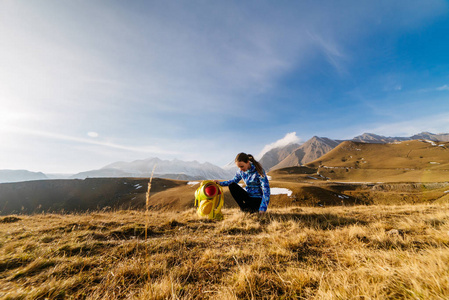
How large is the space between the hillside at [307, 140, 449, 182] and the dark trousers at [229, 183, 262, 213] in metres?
97.2

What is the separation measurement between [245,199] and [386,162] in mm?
143561

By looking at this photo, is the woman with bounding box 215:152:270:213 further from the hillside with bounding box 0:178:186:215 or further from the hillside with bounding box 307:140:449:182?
the hillside with bounding box 307:140:449:182

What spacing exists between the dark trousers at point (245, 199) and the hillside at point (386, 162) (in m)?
97.2

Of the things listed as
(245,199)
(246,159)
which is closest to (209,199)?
(245,199)

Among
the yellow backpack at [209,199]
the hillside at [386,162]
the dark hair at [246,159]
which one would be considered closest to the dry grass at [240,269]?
the yellow backpack at [209,199]

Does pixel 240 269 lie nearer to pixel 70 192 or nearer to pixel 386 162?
pixel 70 192

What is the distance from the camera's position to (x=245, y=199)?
6.28m

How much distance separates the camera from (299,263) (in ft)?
7.75

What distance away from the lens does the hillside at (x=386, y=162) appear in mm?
81000

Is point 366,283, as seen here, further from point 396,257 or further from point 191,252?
point 191,252

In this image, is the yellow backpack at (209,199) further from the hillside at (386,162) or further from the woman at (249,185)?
the hillside at (386,162)

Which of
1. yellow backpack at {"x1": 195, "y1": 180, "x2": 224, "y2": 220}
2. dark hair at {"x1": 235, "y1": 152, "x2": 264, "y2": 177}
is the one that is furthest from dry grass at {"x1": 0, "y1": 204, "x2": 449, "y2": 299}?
dark hair at {"x1": 235, "y1": 152, "x2": 264, "y2": 177}

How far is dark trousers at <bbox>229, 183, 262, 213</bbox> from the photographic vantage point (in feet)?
20.1

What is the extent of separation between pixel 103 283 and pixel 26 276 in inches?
52.1
